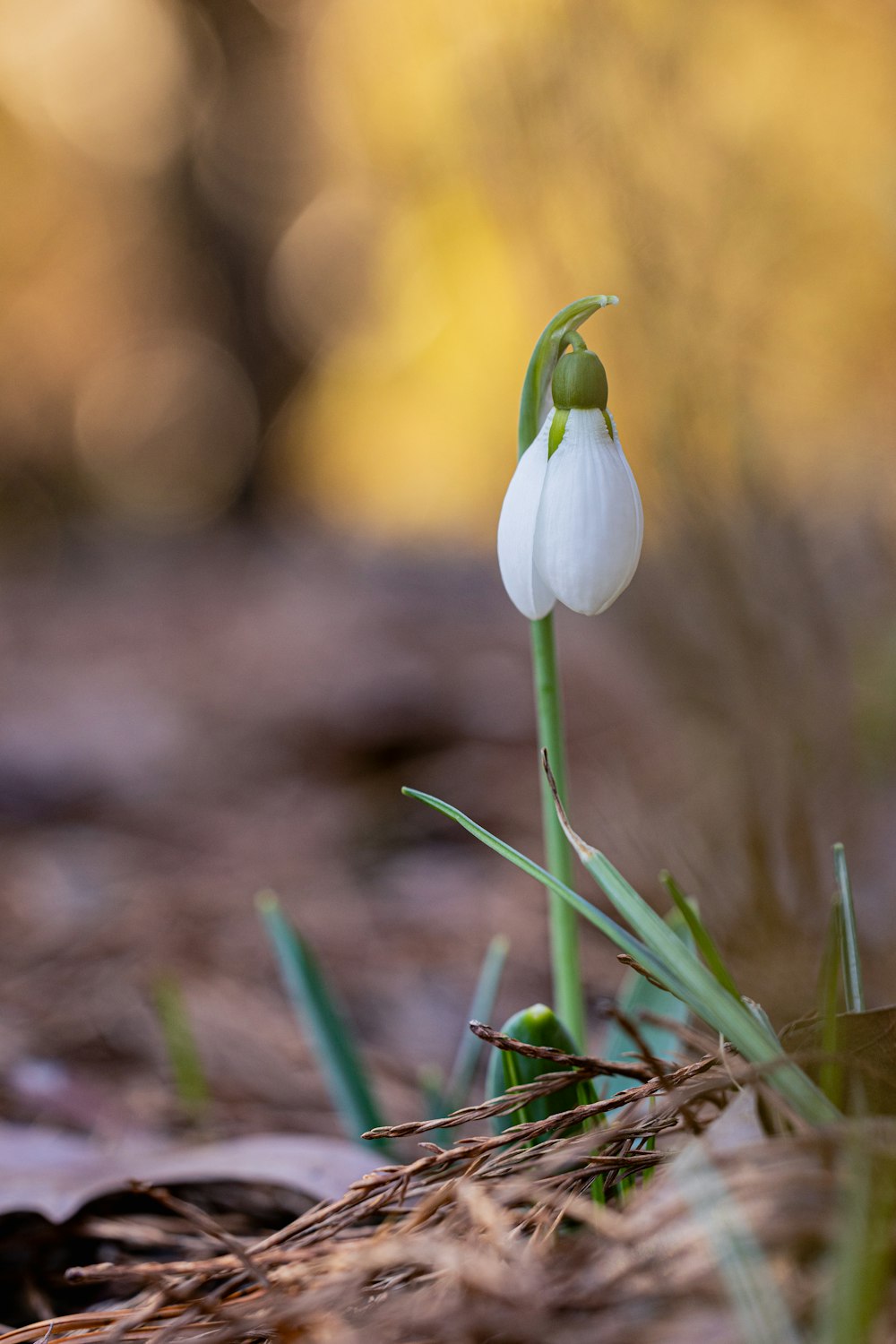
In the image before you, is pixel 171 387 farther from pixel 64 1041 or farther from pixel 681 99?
pixel 64 1041

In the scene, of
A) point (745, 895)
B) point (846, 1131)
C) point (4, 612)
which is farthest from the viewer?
point (4, 612)

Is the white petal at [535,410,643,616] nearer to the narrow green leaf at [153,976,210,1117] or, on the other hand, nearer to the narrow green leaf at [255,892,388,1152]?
the narrow green leaf at [255,892,388,1152]

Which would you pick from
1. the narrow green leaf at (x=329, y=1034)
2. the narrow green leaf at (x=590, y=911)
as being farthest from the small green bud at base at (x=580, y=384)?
the narrow green leaf at (x=329, y=1034)

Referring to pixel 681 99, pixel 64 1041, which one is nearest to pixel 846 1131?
pixel 64 1041

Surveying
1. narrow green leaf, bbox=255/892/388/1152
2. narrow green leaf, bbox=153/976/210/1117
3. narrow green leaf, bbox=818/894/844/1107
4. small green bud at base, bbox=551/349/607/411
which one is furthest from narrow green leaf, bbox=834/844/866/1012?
narrow green leaf, bbox=153/976/210/1117

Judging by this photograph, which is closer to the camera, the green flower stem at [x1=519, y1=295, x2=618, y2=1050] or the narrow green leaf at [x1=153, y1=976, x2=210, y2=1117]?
the green flower stem at [x1=519, y1=295, x2=618, y2=1050]
